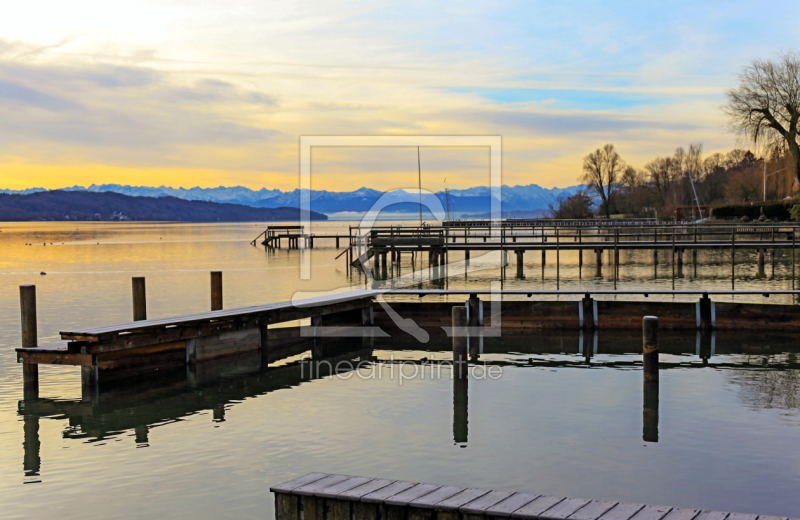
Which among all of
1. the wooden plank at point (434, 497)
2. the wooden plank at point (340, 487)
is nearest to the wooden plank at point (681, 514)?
the wooden plank at point (434, 497)

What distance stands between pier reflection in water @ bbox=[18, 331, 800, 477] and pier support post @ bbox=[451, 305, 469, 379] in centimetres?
16

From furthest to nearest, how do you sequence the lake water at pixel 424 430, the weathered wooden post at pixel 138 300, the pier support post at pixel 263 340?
the pier support post at pixel 263 340
the weathered wooden post at pixel 138 300
the lake water at pixel 424 430

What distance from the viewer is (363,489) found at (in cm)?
640

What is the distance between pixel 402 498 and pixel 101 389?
8.54 m

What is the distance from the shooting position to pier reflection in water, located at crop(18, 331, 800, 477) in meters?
11.1

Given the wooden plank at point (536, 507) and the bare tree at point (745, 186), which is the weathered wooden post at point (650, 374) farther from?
the bare tree at point (745, 186)

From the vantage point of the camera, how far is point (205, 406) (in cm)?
1223

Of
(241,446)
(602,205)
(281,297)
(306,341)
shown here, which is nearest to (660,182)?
(602,205)

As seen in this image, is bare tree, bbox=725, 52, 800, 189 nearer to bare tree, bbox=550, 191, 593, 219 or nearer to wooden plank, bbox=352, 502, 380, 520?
wooden plank, bbox=352, 502, 380, 520

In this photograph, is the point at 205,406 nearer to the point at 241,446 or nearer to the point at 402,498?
the point at 241,446

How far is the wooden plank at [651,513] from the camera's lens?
19.3 ft

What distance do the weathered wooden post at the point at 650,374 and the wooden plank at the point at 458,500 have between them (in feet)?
16.8

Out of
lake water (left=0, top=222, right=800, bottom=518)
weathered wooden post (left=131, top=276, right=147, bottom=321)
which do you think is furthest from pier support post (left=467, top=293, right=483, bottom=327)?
weathered wooden post (left=131, top=276, right=147, bottom=321)

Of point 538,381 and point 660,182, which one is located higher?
point 660,182
